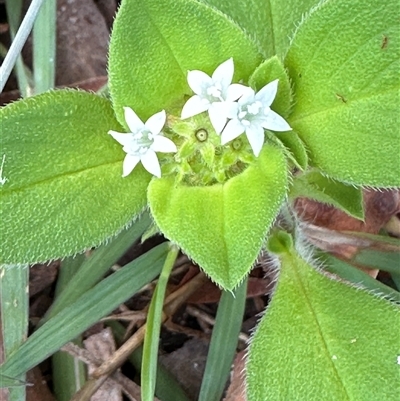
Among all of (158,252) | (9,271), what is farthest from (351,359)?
(9,271)

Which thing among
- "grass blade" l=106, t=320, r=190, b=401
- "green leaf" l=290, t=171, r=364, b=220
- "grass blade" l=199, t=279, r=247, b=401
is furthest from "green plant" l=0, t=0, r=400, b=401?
"grass blade" l=106, t=320, r=190, b=401

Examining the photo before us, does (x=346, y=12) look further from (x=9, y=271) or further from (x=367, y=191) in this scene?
(x=9, y=271)

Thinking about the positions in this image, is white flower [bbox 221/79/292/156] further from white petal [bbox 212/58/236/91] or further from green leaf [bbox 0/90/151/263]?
green leaf [bbox 0/90/151/263]

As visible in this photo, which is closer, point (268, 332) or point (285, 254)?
point (268, 332)

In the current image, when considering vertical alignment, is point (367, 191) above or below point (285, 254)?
below

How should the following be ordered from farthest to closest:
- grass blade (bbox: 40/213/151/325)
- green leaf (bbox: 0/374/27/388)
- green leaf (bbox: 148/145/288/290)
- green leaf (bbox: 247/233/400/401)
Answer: grass blade (bbox: 40/213/151/325)
green leaf (bbox: 0/374/27/388)
green leaf (bbox: 247/233/400/401)
green leaf (bbox: 148/145/288/290)

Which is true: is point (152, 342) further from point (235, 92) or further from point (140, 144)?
point (235, 92)
